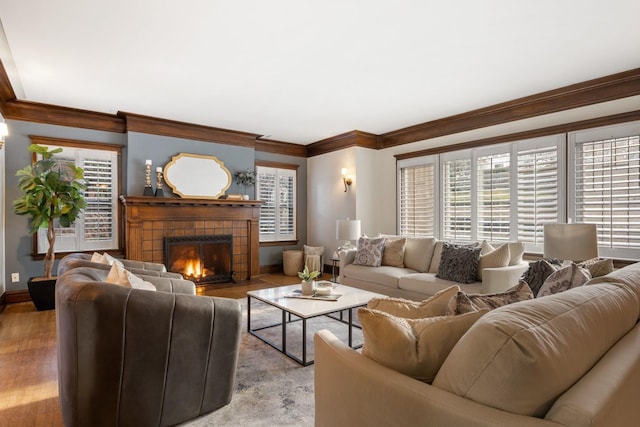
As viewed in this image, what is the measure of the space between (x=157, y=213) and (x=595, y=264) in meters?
5.18

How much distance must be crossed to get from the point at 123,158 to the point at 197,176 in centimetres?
108

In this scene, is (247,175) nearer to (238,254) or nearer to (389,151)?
(238,254)

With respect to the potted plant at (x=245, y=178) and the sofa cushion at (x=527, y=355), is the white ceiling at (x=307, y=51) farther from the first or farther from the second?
the sofa cushion at (x=527, y=355)

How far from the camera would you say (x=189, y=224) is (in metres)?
5.63

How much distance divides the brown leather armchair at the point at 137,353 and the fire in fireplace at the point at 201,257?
3478 millimetres

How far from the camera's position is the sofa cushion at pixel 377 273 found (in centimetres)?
431

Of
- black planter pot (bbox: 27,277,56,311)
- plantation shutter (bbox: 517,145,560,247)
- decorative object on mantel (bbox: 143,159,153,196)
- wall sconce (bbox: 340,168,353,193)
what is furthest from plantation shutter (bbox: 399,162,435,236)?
black planter pot (bbox: 27,277,56,311)

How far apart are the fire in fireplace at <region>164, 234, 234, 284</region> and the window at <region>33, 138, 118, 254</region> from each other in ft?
2.64

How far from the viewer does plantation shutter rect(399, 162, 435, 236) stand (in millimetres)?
5695

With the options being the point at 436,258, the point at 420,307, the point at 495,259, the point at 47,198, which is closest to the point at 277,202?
the point at 436,258

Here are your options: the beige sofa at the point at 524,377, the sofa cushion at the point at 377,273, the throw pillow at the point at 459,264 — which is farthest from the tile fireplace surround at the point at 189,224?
the beige sofa at the point at 524,377

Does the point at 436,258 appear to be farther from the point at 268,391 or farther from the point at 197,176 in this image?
the point at 197,176

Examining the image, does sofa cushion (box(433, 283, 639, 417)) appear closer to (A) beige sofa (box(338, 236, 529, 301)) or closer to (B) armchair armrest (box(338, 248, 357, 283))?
(A) beige sofa (box(338, 236, 529, 301))

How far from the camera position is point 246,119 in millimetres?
5387
